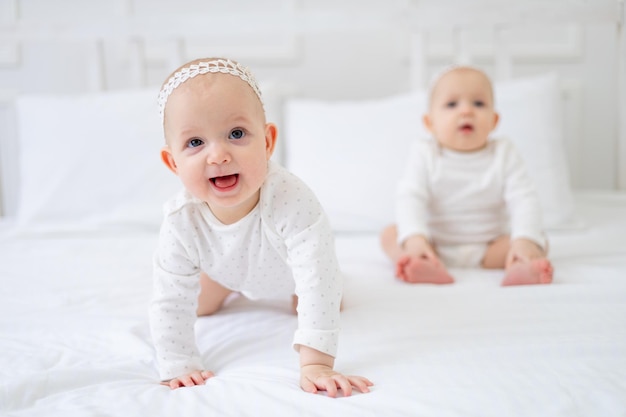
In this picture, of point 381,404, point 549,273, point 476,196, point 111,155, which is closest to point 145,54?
point 111,155

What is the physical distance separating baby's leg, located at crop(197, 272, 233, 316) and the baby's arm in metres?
0.28

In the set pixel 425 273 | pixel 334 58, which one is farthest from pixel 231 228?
pixel 334 58

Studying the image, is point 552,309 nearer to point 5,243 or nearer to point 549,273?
point 549,273

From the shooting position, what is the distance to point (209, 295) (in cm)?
101

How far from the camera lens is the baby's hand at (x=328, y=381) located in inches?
27.4

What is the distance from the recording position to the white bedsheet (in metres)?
0.67

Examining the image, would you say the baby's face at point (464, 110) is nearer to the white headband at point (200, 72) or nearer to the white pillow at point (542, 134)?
the white pillow at point (542, 134)

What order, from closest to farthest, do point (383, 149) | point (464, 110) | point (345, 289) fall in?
point (345, 289), point (464, 110), point (383, 149)

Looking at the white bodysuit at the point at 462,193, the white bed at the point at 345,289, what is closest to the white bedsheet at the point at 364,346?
the white bed at the point at 345,289

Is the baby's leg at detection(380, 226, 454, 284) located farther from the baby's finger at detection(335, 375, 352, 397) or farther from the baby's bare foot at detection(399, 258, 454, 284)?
the baby's finger at detection(335, 375, 352, 397)

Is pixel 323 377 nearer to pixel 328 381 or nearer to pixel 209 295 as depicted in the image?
pixel 328 381

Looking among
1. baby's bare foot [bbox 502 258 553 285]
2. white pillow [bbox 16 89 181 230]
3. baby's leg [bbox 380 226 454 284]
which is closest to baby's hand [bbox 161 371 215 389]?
baby's leg [bbox 380 226 454 284]

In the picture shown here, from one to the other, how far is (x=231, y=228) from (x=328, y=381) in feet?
0.86

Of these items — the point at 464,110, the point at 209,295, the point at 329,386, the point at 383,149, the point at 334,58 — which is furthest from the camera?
the point at 334,58
